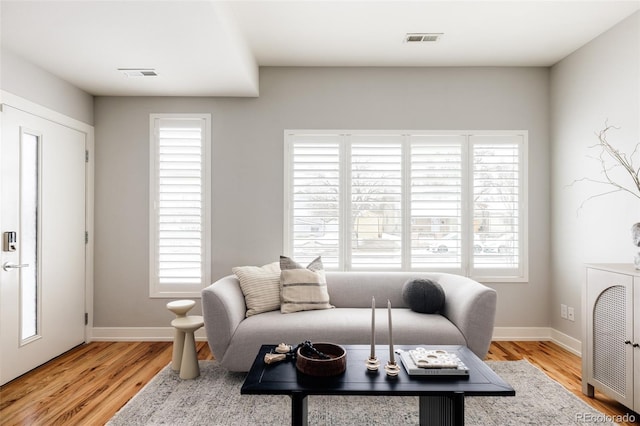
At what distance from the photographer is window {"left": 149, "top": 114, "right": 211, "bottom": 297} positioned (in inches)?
146

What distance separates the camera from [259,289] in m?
3.03

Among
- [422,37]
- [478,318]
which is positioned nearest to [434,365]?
[478,318]

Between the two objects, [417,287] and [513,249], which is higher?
[513,249]

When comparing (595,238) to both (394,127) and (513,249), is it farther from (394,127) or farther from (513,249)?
(394,127)

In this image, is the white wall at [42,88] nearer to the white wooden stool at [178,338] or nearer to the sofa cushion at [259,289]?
the white wooden stool at [178,338]

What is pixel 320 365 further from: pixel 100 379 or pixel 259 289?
pixel 100 379

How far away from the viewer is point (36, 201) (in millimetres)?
3047

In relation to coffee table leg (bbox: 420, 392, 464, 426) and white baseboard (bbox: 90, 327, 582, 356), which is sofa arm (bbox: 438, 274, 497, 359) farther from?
white baseboard (bbox: 90, 327, 582, 356)

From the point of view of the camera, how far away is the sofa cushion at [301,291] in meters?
3.00

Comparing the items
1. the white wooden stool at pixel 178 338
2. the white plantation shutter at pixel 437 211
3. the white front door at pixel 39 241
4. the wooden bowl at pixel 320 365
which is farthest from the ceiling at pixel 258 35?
the wooden bowl at pixel 320 365

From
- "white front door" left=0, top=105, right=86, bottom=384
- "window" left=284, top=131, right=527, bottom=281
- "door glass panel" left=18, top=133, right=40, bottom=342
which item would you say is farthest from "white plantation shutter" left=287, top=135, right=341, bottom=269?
"door glass panel" left=18, top=133, right=40, bottom=342

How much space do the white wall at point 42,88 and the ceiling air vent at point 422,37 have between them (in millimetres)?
3039

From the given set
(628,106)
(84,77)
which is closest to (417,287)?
(628,106)

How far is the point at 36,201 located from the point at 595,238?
15.3ft
